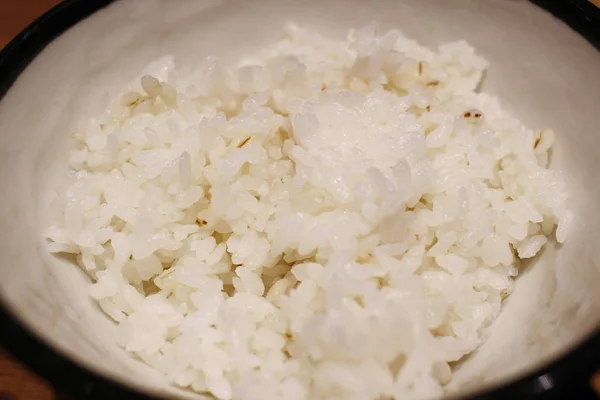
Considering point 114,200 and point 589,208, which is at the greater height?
point 589,208

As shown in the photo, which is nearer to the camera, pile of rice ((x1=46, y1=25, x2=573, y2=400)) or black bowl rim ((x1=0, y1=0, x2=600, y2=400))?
black bowl rim ((x1=0, y1=0, x2=600, y2=400))

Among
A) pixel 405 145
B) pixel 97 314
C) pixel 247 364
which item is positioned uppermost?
pixel 405 145

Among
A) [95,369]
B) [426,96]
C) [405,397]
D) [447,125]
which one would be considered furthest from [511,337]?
[95,369]

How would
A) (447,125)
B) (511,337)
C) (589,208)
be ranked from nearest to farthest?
(511,337) < (589,208) < (447,125)

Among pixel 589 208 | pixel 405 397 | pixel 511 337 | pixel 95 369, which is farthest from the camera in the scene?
pixel 589 208

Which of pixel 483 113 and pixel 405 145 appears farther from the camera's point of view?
pixel 483 113

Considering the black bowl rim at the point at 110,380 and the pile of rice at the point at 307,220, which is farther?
the pile of rice at the point at 307,220

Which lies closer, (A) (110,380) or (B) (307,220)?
(A) (110,380)

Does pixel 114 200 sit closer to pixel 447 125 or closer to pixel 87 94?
pixel 87 94
